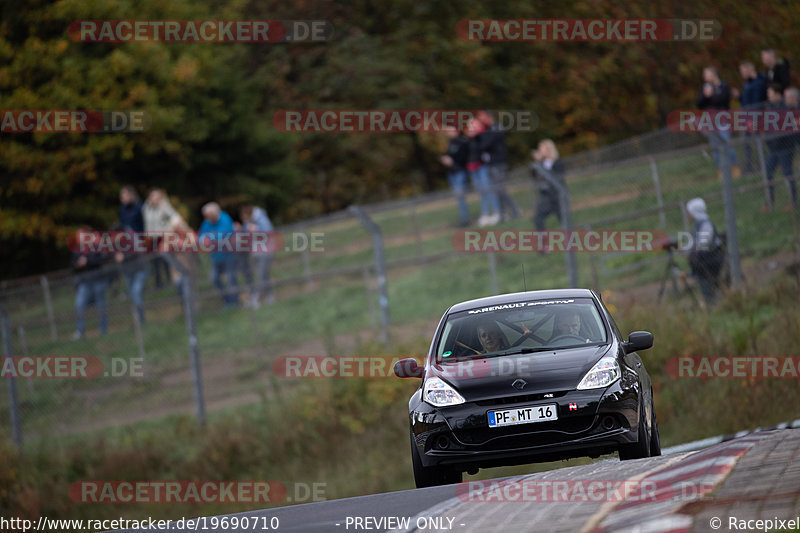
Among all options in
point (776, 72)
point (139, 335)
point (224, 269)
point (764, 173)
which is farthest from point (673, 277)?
point (139, 335)

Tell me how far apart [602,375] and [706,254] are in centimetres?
967

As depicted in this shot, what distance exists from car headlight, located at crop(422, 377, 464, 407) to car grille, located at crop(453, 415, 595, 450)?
0.26m

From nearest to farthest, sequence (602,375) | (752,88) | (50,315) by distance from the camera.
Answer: (602,375), (50,315), (752,88)

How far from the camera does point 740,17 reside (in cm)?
5244

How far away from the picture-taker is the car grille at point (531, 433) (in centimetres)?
975

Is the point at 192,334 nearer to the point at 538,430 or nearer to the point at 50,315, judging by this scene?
the point at 50,315

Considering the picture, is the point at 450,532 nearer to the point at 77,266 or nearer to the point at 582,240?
the point at 582,240

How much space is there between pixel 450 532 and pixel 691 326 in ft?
35.2

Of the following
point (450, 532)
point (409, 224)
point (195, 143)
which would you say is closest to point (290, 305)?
point (409, 224)

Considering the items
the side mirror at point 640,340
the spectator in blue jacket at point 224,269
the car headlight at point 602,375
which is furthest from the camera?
the spectator in blue jacket at point 224,269

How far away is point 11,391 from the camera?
807 inches

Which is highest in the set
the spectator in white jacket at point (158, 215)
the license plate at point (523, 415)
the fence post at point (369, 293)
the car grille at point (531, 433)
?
the spectator in white jacket at point (158, 215)

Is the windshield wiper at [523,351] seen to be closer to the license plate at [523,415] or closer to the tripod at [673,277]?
the license plate at [523,415]

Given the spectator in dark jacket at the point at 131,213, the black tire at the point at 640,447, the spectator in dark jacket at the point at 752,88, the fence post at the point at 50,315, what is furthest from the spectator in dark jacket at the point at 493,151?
the black tire at the point at 640,447
